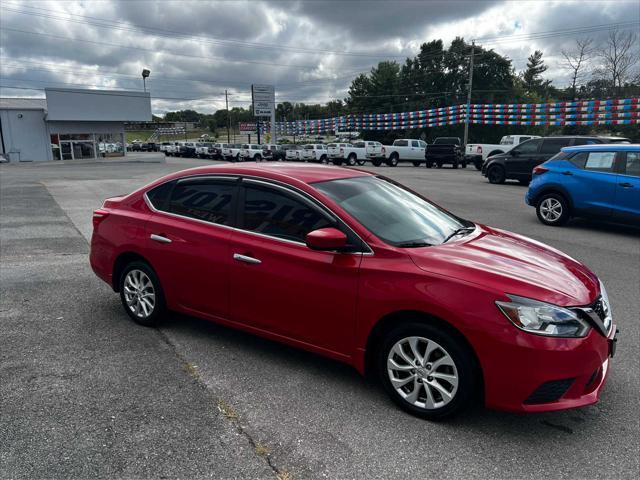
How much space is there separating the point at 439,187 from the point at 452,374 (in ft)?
51.8

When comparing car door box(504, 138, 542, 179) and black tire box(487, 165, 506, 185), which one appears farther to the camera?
black tire box(487, 165, 506, 185)

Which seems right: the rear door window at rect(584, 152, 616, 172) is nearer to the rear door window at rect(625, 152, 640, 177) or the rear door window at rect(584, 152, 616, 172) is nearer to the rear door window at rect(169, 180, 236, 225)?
the rear door window at rect(625, 152, 640, 177)

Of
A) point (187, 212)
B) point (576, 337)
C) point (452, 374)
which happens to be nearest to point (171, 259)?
point (187, 212)

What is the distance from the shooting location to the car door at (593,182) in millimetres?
9016

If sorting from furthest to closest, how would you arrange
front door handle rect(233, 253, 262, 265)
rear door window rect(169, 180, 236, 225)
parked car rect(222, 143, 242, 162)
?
parked car rect(222, 143, 242, 162) → rear door window rect(169, 180, 236, 225) → front door handle rect(233, 253, 262, 265)

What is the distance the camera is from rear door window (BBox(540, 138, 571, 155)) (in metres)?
16.8

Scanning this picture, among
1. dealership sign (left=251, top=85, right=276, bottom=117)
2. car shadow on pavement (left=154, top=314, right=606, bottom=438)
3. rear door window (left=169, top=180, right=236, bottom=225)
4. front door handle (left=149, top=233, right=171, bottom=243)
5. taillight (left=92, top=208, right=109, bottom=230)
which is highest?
dealership sign (left=251, top=85, right=276, bottom=117)

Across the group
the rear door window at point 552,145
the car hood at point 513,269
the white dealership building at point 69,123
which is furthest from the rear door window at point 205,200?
the white dealership building at point 69,123

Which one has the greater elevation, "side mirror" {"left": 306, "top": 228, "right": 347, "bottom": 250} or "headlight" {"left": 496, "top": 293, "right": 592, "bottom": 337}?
"side mirror" {"left": 306, "top": 228, "right": 347, "bottom": 250}

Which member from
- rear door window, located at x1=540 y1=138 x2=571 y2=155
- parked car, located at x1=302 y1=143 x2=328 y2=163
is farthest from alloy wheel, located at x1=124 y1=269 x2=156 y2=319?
parked car, located at x1=302 y1=143 x2=328 y2=163

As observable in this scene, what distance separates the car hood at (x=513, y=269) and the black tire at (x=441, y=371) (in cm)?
37

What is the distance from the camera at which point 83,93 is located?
4303 cm

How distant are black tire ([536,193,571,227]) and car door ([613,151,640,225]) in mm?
1054

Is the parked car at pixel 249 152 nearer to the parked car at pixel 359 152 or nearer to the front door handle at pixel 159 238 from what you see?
the parked car at pixel 359 152
